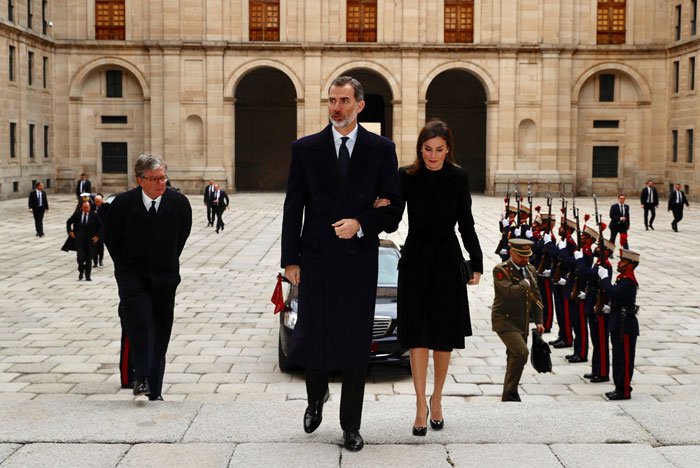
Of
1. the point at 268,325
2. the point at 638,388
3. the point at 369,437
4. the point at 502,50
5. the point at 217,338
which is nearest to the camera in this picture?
the point at 369,437

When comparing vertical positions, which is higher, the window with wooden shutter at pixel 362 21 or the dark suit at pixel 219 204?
the window with wooden shutter at pixel 362 21

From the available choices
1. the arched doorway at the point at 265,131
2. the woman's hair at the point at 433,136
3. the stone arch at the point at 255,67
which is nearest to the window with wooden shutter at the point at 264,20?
the stone arch at the point at 255,67

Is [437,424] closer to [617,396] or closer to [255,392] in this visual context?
[617,396]

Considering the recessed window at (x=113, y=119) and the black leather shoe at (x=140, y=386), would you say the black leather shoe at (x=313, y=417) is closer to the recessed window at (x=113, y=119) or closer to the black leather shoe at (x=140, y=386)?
the black leather shoe at (x=140, y=386)

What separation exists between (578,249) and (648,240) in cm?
1516

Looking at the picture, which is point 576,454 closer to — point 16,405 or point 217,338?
point 16,405

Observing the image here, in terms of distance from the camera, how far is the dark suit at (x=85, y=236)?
16.5 metres

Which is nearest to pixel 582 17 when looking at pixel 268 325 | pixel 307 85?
pixel 307 85

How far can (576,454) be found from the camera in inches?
183

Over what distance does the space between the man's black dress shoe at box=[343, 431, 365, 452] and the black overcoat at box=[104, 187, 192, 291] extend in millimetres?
2338

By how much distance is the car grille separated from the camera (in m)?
9.29

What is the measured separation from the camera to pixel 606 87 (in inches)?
1756

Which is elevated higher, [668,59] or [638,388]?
[668,59]

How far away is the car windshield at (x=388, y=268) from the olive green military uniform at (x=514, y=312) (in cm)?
254
